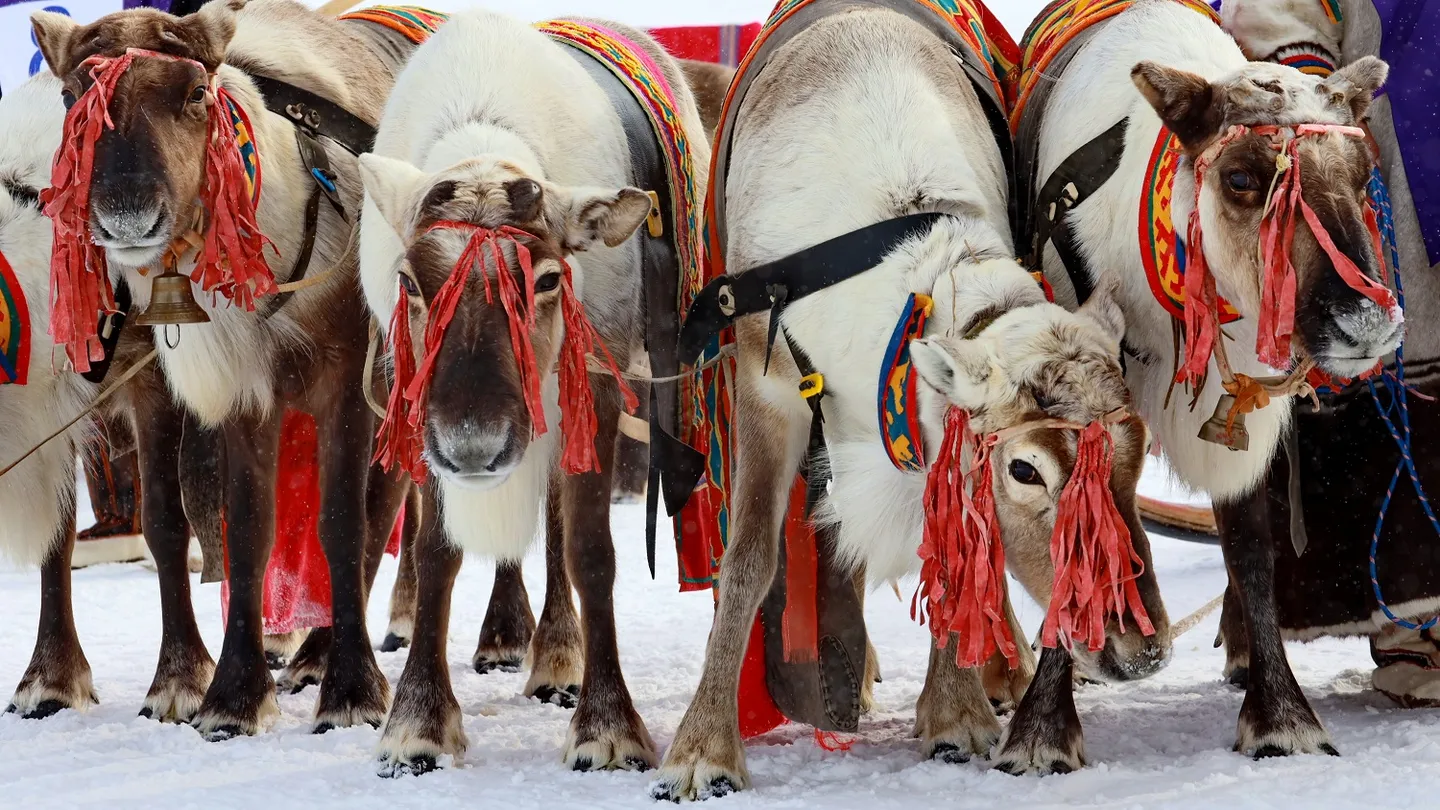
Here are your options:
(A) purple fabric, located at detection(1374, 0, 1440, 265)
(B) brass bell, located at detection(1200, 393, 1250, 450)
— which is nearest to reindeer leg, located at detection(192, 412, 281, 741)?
(B) brass bell, located at detection(1200, 393, 1250, 450)

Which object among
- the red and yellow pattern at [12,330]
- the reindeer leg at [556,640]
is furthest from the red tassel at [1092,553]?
the red and yellow pattern at [12,330]

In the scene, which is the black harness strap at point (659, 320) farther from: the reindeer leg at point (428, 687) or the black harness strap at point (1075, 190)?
the black harness strap at point (1075, 190)

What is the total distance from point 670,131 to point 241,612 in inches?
75.0

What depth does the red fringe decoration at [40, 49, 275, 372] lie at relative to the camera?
4219mm

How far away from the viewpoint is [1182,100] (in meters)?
3.52

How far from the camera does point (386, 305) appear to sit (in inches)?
163

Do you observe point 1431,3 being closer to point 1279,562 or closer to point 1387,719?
point 1279,562

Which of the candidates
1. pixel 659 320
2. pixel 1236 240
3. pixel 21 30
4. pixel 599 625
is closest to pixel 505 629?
pixel 599 625

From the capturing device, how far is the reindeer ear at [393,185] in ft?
12.7

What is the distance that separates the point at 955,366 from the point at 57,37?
2.68 meters

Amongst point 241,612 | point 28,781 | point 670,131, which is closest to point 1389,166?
point 670,131

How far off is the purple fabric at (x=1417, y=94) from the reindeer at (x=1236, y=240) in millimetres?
429

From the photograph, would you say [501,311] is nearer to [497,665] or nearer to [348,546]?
[348,546]

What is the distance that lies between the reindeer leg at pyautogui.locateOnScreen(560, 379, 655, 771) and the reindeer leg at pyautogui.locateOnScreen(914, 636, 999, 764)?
736mm
